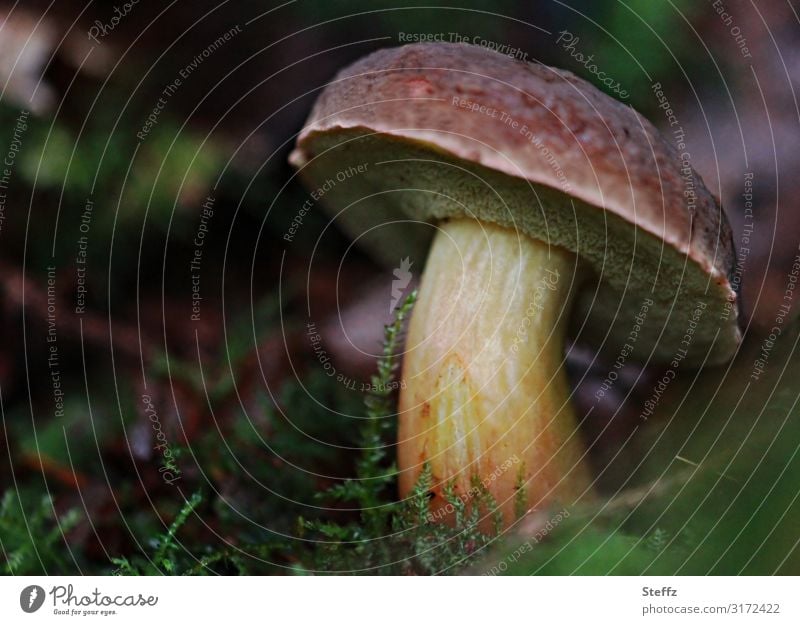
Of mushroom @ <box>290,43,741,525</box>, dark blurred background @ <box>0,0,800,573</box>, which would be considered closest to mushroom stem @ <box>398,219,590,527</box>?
mushroom @ <box>290,43,741,525</box>

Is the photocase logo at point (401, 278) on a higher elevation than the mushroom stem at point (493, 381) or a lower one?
higher

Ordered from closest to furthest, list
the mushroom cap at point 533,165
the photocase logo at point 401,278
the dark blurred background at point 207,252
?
1. the mushroom cap at point 533,165
2. the dark blurred background at point 207,252
3. the photocase logo at point 401,278

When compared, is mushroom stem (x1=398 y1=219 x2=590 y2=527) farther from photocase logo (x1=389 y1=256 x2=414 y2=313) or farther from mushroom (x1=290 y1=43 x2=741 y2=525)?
photocase logo (x1=389 y1=256 x2=414 y2=313)

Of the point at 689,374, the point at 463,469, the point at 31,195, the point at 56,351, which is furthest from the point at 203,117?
the point at 689,374
